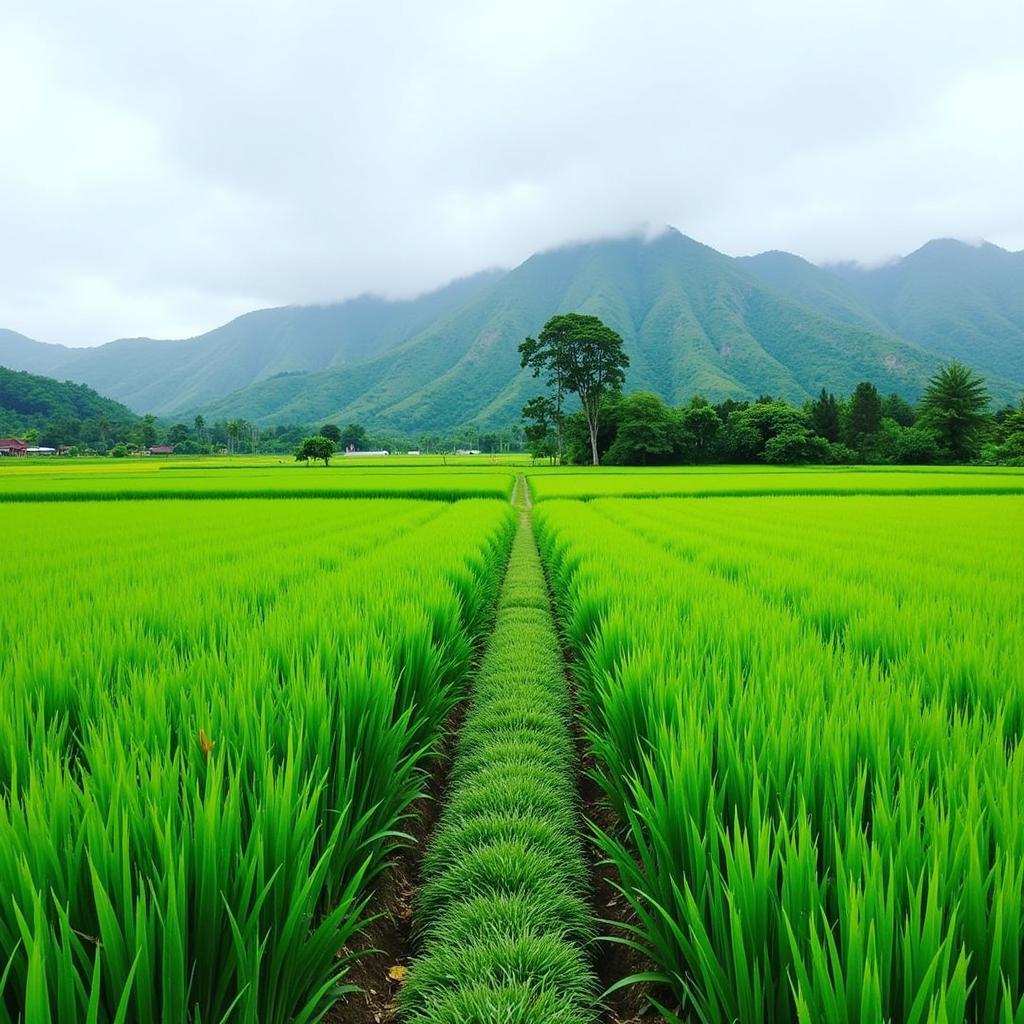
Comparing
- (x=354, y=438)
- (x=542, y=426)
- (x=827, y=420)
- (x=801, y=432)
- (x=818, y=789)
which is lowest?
(x=818, y=789)

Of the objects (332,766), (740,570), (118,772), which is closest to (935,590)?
(740,570)

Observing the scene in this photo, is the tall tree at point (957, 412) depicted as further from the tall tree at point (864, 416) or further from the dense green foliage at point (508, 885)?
the dense green foliage at point (508, 885)

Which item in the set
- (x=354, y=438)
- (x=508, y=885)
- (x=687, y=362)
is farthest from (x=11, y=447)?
(x=687, y=362)

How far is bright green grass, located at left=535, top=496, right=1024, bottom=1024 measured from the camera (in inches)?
43.5

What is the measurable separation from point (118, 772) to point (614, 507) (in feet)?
49.8

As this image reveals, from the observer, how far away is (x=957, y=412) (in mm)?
52375

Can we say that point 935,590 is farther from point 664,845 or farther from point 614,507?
point 614,507

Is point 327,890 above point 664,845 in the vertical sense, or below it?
below

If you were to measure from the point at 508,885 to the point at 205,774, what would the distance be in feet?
4.58

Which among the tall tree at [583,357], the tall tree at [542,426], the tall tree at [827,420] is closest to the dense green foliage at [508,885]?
the tall tree at [542,426]

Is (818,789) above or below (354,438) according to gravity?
below

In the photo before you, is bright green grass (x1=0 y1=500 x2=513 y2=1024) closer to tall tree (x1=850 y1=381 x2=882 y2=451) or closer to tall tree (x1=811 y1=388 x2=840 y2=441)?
tall tree (x1=811 y1=388 x2=840 y2=441)

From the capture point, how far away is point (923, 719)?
79.1 inches

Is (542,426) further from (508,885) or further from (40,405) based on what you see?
(40,405)
